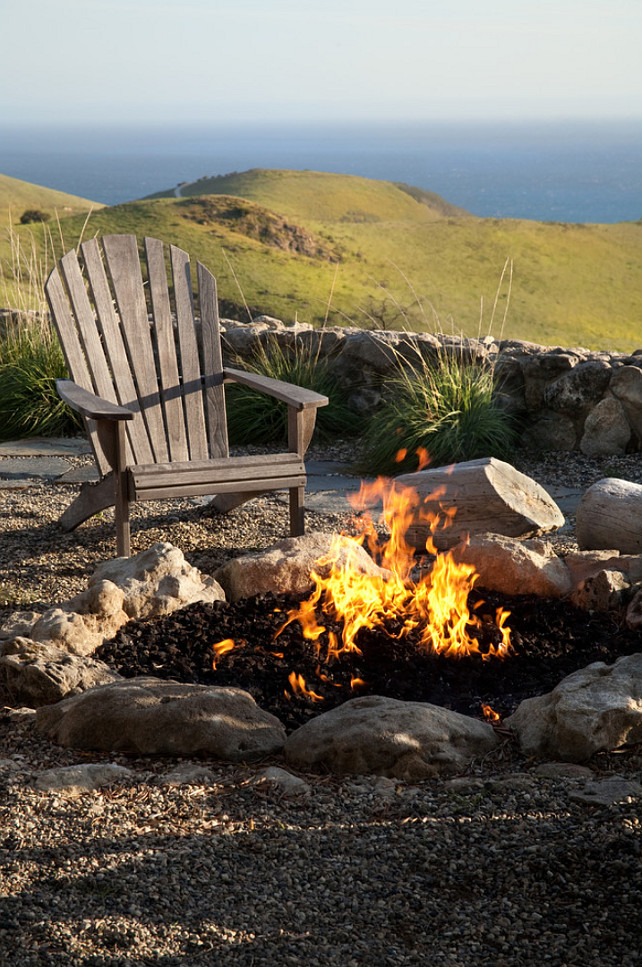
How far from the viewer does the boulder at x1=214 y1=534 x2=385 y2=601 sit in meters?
3.00

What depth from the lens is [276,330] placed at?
6.11m

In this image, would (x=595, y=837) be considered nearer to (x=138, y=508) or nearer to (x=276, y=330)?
(x=138, y=508)

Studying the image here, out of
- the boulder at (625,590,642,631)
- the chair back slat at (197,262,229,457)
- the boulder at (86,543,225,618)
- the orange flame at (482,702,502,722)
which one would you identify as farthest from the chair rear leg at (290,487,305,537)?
the orange flame at (482,702,502,722)

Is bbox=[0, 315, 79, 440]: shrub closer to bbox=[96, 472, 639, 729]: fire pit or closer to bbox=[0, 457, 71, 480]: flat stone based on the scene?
bbox=[0, 457, 71, 480]: flat stone

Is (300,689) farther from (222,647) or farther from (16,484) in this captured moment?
(16,484)

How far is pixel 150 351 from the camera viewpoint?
4.14 metres

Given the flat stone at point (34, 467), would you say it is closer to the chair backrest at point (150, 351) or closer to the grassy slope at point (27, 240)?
the chair backrest at point (150, 351)

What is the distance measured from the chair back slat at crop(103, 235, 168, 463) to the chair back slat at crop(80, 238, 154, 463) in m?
0.03

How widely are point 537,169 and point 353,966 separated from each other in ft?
528

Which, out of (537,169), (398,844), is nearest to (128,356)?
(398,844)

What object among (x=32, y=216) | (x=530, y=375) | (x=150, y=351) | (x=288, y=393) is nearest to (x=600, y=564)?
(x=288, y=393)

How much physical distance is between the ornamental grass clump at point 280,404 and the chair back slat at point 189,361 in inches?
55.2

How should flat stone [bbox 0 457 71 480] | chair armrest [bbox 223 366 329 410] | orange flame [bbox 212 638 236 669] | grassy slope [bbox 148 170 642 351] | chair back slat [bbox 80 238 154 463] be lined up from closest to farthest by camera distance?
1. orange flame [bbox 212 638 236 669]
2. chair armrest [bbox 223 366 329 410]
3. chair back slat [bbox 80 238 154 463]
4. flat stone [bbox 0 457 71 480]
5. grassy slope [bbox 148 170 642 351]

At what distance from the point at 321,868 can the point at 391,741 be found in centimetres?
43
